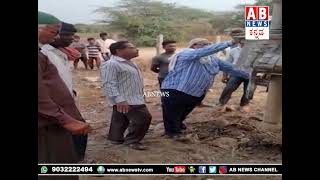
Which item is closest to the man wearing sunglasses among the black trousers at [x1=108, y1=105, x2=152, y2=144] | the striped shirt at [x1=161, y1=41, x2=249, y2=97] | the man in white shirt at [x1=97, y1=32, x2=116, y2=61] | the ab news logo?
the striped shirt at [x1=161, y1=41, x2=249, y2=97]

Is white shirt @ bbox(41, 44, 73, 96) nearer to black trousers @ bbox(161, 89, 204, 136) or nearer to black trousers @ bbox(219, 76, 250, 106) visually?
black trousers @ bbox(161, 89, 204, 136)

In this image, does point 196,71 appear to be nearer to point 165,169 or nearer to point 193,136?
point 193,136

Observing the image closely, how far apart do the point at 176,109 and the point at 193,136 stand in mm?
Result: 318

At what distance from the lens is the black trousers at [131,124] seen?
16.9 feet

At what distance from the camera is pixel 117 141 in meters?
5.21

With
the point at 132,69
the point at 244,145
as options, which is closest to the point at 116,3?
the point at 132,69

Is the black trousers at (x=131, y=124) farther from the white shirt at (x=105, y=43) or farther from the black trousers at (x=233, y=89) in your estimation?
the black trousers at (x=233, y=89)

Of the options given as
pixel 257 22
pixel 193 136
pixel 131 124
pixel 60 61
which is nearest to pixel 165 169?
pixel 193 136

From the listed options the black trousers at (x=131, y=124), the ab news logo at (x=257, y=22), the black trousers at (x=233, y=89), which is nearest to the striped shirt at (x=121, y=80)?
the black trousers at (x=131, y=124)

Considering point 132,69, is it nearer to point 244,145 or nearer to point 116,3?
point 116,3

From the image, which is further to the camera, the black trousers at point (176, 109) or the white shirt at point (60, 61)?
the black trousers at point (176, 109)

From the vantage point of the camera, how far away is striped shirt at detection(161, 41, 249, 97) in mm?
5113

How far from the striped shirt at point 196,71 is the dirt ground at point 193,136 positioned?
10cm

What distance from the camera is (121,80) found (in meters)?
5.08
